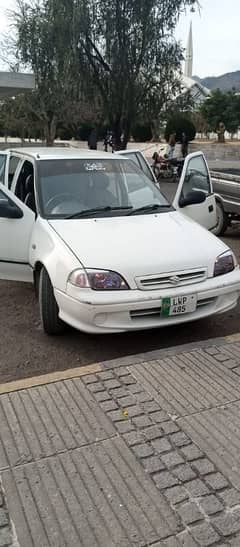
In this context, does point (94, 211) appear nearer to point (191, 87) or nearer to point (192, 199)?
point (192, 199)

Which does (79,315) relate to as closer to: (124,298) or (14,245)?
(124,298)

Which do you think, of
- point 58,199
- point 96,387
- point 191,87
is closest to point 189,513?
point 96,387

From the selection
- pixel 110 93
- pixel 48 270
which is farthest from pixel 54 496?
pixel 110 93

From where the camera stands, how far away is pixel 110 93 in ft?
59.4

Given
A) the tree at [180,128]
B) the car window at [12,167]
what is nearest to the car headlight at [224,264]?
the car window at [12,167]

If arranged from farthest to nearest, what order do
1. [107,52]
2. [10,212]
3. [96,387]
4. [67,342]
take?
[107,52] → [10,212] → [67,342] → [96,387]

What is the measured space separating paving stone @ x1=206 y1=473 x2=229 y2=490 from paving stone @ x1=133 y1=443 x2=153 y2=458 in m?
0.36

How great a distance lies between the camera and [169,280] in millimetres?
3918

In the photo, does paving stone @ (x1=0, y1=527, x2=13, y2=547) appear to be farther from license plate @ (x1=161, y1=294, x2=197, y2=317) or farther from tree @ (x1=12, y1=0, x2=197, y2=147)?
tree @ (x1=12, y1=0, x2=197, y2=147)

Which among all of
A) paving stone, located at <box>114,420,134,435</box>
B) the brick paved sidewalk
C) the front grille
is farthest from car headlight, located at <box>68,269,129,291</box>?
paving stone, located at <box>114,420,134,435</box>

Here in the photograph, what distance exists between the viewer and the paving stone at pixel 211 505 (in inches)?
94.6

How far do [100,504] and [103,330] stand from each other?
5.18 feet

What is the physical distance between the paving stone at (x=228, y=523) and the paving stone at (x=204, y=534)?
0.04 m

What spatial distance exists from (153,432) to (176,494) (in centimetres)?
53
